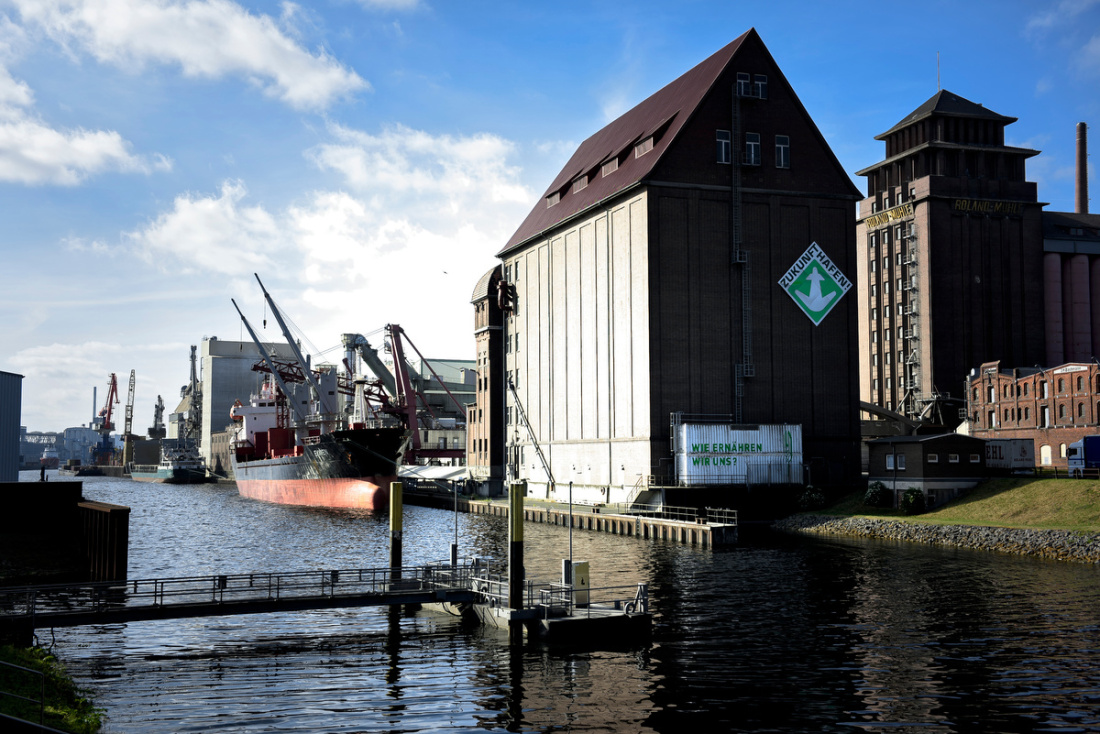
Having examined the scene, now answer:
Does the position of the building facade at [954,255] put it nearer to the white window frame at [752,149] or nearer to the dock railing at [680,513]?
the white window frame at [752,149]

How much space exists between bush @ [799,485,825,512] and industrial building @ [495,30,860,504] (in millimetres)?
3880

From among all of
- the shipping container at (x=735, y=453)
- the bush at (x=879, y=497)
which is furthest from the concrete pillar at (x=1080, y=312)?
the bush at (x=879, y=497)

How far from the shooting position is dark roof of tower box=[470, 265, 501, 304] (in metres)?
119

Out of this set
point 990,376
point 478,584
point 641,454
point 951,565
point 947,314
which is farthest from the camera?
point 947,314

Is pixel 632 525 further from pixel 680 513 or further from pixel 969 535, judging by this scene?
pixel 969 535

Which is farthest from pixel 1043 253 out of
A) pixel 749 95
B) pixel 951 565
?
pixel 951 565

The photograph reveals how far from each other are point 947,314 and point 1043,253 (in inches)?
691

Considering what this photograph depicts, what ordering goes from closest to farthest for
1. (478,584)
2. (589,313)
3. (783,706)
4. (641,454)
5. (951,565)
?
(783,706) < (478,584) < (951,565) < (641,454) < (589,313)

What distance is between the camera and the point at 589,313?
91.9 m

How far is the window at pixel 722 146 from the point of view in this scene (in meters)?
84.6

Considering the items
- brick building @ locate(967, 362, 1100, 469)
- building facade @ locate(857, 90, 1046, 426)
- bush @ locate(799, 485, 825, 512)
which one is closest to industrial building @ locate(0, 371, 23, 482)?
bush @ locate(799, 485, 825, 512)

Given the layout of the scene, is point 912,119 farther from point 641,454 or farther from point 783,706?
point 783,706

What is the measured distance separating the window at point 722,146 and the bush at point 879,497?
3124 cm

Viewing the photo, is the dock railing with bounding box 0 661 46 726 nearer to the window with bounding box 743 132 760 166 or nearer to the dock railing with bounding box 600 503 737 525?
the dock railing with bounding box 600 503 737 525
